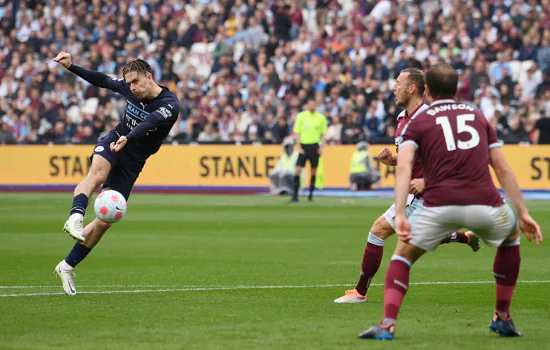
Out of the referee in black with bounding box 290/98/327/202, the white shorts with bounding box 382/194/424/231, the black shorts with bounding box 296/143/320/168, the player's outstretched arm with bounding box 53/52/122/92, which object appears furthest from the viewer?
the black shorts with bounding box 296/143/320/168

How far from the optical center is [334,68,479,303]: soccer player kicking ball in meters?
8.68

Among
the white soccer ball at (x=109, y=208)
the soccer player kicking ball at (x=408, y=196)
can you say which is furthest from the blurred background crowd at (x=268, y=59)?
the white soccer ball at (x=109, y=208)

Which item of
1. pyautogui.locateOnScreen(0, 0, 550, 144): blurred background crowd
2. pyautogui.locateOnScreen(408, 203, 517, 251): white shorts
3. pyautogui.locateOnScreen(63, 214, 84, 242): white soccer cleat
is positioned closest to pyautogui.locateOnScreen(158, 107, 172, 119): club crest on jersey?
pyautogui.locateOnScreen(63, 214, 84, 242): white soccer cleat

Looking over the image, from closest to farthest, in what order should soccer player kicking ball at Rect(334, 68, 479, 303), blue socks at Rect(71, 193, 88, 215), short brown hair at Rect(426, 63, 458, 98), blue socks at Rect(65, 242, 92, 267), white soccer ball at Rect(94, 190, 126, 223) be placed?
short brown hair at Rect(426, 63, 458, 98), soccer player kicking ball at Rect(334, 68, 479, 303), blue socks at Rect(71, 193, 88, 215), white soccer ball at Rect(94, 190, 126, 223), blue socks at Rect(65, 242, 92, 267)

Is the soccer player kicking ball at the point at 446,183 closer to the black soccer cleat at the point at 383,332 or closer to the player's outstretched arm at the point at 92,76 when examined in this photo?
the black soccer cleat at the point at 383,332

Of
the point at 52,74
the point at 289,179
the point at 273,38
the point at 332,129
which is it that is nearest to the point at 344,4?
the point at 273,38

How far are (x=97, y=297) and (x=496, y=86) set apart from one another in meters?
19.2

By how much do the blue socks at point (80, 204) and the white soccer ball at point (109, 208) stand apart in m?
0.11

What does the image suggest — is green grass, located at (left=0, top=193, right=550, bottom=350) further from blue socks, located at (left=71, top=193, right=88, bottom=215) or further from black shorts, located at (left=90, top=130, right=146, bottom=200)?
black shorts, located at (left=90, top=130, right=146, bottom=200)

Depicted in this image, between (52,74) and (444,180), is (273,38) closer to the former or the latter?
(52,74)

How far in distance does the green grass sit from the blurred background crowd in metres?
8.53

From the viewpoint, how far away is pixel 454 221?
22.1ft

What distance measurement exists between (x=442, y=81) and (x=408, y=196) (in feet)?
7.63

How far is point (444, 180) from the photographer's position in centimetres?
677
